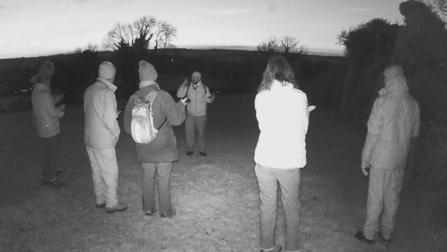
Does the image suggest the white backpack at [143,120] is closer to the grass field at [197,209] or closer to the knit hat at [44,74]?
the grass field at [197,209]

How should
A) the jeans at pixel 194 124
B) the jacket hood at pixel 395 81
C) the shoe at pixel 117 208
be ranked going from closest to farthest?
the jacket hood at pixel 395 81 < the shoe at pixel 117 208 < the jeans at pixel 194 124

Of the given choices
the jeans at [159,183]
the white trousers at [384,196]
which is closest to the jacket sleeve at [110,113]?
the jeans at [159,183]

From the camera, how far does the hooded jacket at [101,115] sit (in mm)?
4461

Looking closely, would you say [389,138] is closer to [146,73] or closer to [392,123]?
[392,123]

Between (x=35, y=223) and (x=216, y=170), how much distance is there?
11.7ft

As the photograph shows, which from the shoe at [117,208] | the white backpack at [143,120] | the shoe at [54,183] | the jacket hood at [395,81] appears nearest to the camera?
the jacket hood at [395,81]

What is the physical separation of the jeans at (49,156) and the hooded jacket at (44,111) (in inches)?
5.5

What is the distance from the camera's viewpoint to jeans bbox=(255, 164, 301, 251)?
348cm

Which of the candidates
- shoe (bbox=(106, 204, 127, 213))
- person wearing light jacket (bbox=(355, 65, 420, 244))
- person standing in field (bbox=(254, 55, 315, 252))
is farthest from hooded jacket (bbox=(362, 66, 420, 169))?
shoe (bbox=(106, 204, 127, 213))

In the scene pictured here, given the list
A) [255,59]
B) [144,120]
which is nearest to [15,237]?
[144,120]

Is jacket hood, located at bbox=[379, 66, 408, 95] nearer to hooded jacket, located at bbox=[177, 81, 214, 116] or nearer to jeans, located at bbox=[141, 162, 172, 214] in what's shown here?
jeans, located at bbox=[141, 162, 172, 214]

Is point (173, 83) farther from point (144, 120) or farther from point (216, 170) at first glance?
point (144, 120)

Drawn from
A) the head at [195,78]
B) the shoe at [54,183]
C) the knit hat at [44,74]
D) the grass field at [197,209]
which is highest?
the knit hat at [44,74]

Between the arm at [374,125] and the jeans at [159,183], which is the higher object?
the arm at [374,125]
